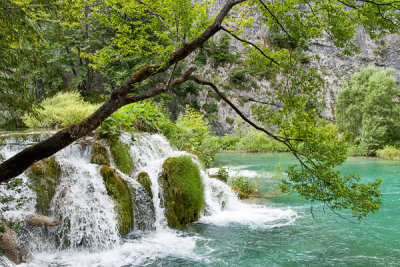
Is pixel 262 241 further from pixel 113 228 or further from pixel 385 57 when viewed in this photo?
pixel 385 57

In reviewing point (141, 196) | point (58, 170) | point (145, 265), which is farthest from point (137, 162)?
point (145, 265)

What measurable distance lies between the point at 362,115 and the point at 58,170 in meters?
23.1

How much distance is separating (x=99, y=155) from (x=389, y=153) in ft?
66.6

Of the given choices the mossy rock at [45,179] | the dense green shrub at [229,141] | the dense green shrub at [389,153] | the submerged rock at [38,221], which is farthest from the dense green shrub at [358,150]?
the submerged rock at [38,221]

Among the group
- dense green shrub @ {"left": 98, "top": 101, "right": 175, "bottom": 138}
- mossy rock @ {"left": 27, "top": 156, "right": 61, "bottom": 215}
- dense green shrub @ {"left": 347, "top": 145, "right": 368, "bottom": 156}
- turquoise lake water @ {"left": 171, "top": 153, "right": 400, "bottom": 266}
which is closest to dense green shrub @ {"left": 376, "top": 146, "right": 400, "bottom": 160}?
dense green shrub @ {"left": 347, "top": 145, "right": 368, "bottom": 156}

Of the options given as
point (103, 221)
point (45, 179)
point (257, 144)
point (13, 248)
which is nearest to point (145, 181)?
point (103, 221)

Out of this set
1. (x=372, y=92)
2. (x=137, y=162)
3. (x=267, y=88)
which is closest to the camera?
(x=137, y=162)

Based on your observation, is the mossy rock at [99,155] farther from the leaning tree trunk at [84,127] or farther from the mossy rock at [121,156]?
the leaning tree trunk at [84,127]

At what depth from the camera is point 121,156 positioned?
768 cm

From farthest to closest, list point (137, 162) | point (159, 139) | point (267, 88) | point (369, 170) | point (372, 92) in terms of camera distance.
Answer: point (267, 88), point (372, 92), point (369, 170), point (159, 139), point (137, 162)

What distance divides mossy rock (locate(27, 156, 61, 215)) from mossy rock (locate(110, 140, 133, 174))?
156 cm

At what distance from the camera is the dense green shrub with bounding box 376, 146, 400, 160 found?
19.7m

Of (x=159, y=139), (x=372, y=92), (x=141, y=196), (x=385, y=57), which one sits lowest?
(x=141, y=196)

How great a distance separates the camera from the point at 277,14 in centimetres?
413
